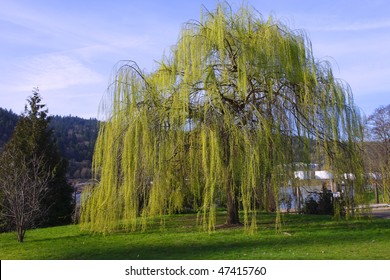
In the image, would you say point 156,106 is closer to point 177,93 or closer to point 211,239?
point 177,93

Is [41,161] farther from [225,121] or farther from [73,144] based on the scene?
[73,144]

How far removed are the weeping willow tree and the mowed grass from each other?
579 millimetres

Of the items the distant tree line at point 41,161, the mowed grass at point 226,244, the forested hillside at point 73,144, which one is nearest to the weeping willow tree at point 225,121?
the mowed grass at point 226,244

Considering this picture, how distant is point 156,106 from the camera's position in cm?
1070

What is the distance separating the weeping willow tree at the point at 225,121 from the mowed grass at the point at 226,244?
22.8 inches

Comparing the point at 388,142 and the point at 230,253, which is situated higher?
the point at 388,142

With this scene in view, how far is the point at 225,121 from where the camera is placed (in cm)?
993

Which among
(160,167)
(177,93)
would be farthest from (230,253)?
(177,93)

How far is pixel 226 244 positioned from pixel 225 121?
296 centimetres

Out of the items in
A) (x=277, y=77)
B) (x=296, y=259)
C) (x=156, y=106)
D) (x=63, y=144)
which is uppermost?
(x=63, y=144)

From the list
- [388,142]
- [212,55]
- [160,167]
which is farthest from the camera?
[388,142]

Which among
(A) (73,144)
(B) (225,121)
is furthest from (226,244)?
(A) (73,144)

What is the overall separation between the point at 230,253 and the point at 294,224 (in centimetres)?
533

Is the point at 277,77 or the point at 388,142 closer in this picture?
the point at 277,77
